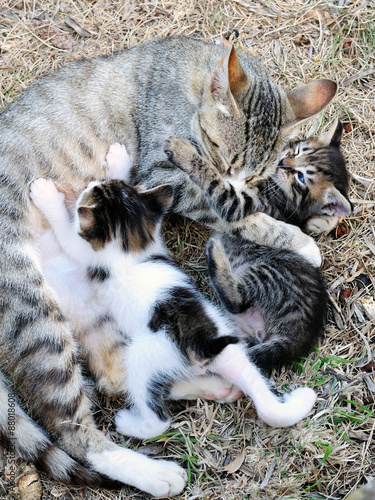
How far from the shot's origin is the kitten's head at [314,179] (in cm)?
374

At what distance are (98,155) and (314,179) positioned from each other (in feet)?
5.41

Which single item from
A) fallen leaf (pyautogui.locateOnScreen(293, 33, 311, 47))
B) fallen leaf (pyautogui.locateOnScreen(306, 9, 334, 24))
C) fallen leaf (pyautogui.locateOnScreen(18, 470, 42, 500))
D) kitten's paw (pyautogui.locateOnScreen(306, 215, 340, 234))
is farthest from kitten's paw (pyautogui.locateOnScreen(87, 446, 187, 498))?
fallen leaf (pyautogui.locateOnScreen(306, 9, 334, 24))

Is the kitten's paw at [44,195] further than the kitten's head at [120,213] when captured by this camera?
Yes

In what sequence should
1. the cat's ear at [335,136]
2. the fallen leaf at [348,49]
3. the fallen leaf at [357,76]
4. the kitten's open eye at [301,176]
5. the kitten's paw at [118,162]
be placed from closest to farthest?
the kitten's paw at [118,162] → the kitten's open eye at [301,176] → the cat's ear at [335,136] → the fallen leaf at [357,76] → the fallen leaf at [348,49]

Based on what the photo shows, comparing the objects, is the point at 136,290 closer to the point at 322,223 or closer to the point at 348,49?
the point at 322,223

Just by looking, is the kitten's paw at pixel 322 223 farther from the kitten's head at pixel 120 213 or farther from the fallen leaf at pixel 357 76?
the fallen leaf at pixel 357 76

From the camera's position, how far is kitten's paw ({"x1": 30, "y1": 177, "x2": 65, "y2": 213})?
343cm

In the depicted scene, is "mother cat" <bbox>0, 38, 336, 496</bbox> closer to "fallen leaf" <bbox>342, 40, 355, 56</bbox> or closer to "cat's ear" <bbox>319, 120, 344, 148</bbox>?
"cat's ear" <bbox>319, 120, 344, 148</bbox>

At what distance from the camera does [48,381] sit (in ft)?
10.3

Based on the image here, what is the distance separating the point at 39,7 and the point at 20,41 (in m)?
0.42

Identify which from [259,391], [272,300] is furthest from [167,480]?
[272,300]

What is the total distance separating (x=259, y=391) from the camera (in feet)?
9.87

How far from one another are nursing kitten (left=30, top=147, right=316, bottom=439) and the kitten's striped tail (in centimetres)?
36

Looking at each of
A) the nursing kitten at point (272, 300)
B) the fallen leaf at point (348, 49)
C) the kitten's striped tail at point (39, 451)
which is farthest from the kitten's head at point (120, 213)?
the fallen leaf at point (348, 49)
